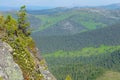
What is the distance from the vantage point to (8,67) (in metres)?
30.8

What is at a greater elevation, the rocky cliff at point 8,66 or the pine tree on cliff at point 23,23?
the pine tree on cliff at point 23,23

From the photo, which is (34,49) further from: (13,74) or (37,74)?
(13,74)

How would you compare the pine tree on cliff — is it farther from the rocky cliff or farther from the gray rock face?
the gray rock face

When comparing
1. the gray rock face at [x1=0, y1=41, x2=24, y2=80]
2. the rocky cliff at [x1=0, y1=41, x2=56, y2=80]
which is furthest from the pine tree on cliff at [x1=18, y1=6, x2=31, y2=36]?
the gray rock face at [x1=0, y1=41, x2=24, y2=80]

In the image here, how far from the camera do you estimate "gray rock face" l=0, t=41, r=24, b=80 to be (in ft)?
97.8

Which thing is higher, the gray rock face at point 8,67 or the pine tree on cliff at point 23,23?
the pine tree on cliff at point 23,23

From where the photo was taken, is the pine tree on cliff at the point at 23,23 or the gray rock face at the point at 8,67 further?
the pine tree on cliff at the point at 23,23

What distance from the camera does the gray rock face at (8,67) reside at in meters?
29.8

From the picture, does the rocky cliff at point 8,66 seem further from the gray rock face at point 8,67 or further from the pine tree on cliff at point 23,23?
the pine tree on cliff at point 23,23

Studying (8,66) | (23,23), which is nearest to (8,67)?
(8,66)

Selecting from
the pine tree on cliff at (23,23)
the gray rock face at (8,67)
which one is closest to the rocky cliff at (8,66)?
the gray rock face at (8,67)

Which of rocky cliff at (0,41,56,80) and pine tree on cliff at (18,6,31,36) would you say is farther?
pine tree on cliff at (18,6,31,36)

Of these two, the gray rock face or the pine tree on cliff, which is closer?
the gray rock face

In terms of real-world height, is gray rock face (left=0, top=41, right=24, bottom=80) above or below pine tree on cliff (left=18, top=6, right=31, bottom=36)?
below
